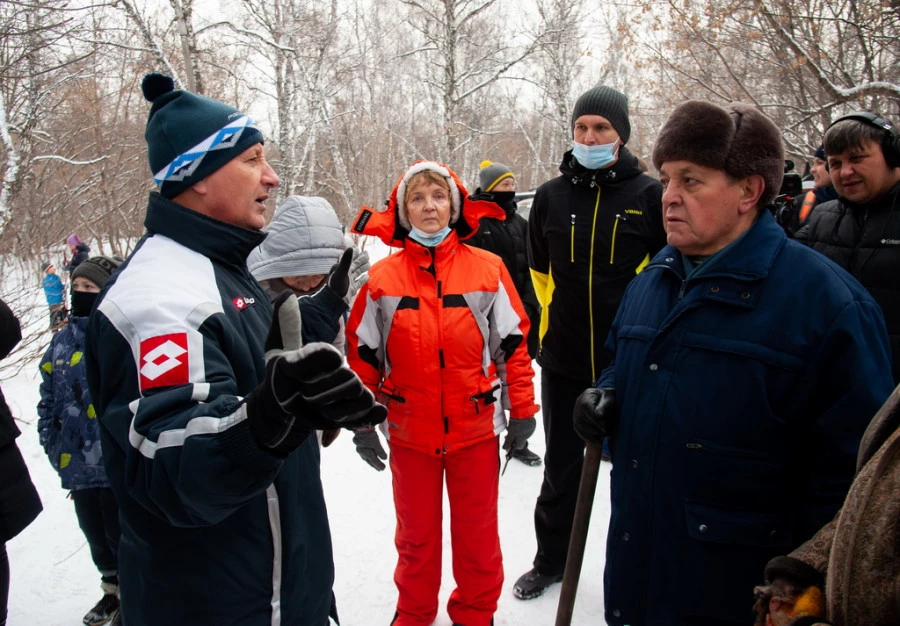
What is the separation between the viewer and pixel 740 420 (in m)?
1.46

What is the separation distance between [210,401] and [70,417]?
7.93ft

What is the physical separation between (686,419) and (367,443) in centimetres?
158

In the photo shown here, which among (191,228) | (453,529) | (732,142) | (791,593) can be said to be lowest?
(453,529)

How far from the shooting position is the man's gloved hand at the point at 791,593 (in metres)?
1.05

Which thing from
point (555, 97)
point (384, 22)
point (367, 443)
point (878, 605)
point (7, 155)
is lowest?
point (367, 443)

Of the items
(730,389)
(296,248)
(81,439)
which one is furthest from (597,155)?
(81,439)

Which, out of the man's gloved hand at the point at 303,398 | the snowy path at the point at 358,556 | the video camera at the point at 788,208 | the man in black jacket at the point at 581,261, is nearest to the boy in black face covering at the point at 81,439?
the snowy path at the point at 358,556

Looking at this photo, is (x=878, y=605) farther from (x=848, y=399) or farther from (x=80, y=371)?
(x=80, y=371)

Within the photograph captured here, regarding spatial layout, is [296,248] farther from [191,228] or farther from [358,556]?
[358,556]

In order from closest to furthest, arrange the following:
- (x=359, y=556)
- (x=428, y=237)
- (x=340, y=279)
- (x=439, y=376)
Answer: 1. (x=340, y=279)
2. (x=439, y=376)
3. (x=428, y=237)
4. (x=359, y=556)

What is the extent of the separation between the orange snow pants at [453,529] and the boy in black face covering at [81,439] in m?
1.56

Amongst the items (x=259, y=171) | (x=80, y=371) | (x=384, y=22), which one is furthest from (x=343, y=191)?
(x=259, y=171)

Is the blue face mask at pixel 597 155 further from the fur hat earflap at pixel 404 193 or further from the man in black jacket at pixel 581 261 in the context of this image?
the fur hat earflap at pixel 404 193

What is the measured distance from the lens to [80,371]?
119 inches
